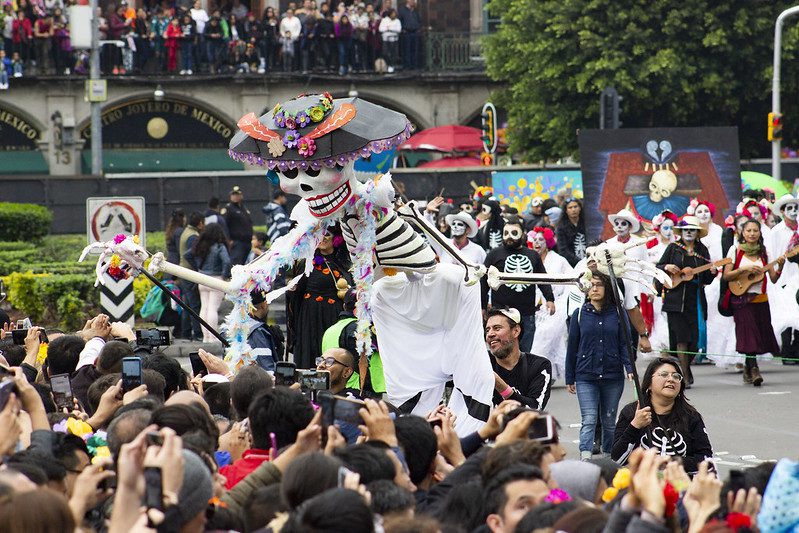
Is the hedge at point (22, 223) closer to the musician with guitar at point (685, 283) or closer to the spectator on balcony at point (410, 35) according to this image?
the musician with guitar at point (685, 283)

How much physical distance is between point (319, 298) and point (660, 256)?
535 centimetres

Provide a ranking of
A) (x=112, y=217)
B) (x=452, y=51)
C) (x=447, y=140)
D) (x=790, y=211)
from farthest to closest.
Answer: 1. (x=452, y=51)
2. (x=447, y=140)
3. (x=790, y=211)
4. (x=112, y=217)

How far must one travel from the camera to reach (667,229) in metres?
16.2

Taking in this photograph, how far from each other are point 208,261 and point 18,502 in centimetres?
1388

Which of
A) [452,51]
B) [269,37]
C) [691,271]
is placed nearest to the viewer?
[691,271]

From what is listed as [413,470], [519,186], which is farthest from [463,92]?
[413,470]

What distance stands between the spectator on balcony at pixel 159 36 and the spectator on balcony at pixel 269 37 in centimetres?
250

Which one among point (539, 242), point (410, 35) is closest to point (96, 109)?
point (410, 35)

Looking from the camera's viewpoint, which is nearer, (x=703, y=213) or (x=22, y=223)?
(x=703, y=213)

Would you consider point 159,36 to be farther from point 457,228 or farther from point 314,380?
point 314,380

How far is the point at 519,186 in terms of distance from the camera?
25.1m

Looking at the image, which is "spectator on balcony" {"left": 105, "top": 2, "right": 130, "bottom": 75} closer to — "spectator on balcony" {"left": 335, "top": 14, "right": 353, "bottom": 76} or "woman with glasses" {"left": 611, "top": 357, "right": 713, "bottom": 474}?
"spectator on balcony" {"left": 335, "top": 14, "right": 353, "bottom": 76}

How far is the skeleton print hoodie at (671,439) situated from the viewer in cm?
852

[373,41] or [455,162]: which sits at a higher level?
[373,41]
